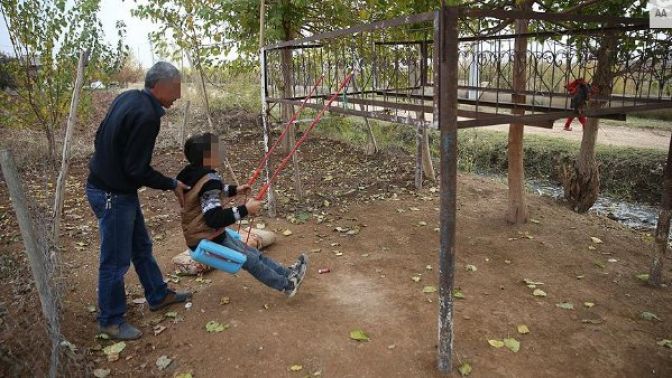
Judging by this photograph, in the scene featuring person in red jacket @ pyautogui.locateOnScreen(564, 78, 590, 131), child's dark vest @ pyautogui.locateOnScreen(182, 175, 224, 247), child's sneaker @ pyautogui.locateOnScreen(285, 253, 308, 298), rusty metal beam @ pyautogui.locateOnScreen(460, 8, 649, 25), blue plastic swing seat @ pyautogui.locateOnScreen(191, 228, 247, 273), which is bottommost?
child's sneaker @ pyautogui.locateOnScreen(285, 253, 308, 298)

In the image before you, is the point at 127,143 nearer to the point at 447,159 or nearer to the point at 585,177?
the point at 447,159

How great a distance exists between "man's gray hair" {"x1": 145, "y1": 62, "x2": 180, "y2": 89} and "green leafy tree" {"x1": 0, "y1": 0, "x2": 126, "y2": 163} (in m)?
2.99

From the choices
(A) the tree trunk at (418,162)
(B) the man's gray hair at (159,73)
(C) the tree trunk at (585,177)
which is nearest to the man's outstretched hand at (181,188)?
(B) the man's gray hair at (159,73)

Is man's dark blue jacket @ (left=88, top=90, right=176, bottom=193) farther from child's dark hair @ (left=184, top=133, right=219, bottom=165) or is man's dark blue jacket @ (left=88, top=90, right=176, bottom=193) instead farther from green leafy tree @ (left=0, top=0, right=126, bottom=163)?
green leafy tree @ (left=0, top=0, right=126, bottom=163)

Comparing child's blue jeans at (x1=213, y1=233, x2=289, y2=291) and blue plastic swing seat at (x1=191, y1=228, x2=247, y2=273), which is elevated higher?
blue plastic swing seat at (x1=191, y1=228, x2=247, y2=273)

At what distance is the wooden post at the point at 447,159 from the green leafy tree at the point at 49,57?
15.6 feet

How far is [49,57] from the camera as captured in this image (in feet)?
19.2

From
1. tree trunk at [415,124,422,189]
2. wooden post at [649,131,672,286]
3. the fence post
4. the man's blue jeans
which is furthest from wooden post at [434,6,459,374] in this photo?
tree trunk at [415,124,422,189]

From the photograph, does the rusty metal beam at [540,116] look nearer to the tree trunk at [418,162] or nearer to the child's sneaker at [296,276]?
the child's sneaker at [296,276]

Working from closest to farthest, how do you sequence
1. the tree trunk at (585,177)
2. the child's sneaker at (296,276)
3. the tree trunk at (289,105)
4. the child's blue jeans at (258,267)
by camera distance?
the child's blue jeans at (258,267) → the child's sneaker at (296,276) → the tree trunk at (289,105) → the tree trunk at (585,177)

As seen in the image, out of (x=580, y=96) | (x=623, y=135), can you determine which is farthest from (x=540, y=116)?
(x=623, y=135)

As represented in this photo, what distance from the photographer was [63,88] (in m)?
6.01

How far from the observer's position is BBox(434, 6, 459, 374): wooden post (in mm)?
2611

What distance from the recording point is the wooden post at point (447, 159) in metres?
2.61
